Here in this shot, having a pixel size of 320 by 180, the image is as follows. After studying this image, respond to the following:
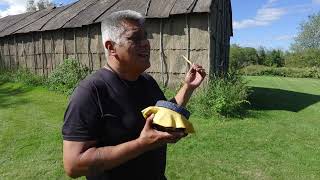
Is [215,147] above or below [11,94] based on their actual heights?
below

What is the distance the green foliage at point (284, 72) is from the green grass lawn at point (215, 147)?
32507 mm

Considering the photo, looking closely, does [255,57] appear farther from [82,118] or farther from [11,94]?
[82,118]

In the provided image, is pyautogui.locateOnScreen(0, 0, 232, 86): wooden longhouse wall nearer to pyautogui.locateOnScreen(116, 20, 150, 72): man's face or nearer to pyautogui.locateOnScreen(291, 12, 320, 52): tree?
pyautogui.locateOnScreen(116, 20, 150, 72): man's face

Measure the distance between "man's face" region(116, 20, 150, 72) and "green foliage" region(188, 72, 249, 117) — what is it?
10.5 m

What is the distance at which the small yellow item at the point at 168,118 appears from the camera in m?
2.16

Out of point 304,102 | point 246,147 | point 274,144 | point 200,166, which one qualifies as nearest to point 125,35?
point 200,166

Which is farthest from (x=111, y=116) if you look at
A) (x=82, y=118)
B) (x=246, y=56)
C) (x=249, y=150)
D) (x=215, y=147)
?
(x=246, y=56)

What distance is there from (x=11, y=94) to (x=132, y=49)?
17.8m

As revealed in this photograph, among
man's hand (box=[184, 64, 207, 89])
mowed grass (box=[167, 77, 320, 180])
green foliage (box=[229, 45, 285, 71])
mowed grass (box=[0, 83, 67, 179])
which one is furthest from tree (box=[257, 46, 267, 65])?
man's hand (box=[184, 64, 207, 89])

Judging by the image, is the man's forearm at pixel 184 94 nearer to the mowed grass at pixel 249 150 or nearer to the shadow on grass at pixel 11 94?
the mowed grass at pixel 249 150

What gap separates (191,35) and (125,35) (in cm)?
1314

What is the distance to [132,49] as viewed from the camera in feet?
8.89

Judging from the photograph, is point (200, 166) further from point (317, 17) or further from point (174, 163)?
point (317, 17)

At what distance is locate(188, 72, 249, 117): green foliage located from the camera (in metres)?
13.2
